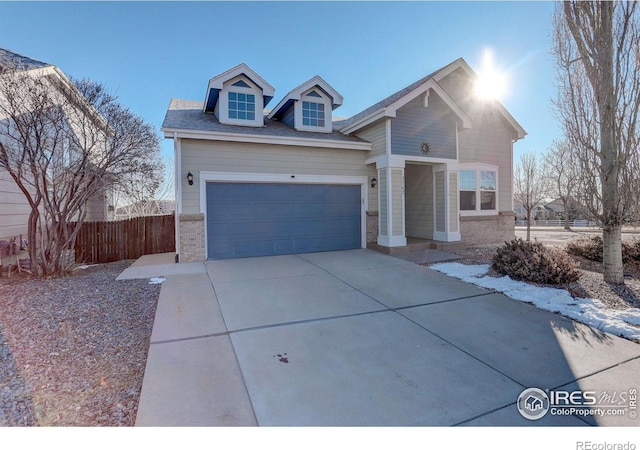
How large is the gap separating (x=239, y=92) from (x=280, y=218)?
438 cm

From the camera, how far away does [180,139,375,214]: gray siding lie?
8.59 meters

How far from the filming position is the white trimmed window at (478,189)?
11797mm

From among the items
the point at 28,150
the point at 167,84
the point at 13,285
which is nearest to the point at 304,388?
the point at 13,285

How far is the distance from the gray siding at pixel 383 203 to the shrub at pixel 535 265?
11.4ft

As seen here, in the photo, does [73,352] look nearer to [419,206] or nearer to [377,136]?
[377,136]

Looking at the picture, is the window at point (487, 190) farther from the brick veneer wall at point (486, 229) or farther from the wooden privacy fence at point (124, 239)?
the wooden privacy fence at point (124, 239)

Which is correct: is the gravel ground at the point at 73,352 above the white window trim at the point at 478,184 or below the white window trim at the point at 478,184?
below

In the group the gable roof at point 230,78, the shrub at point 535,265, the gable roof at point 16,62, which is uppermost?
the gable roof at point 230,78

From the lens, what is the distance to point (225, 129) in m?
9.08

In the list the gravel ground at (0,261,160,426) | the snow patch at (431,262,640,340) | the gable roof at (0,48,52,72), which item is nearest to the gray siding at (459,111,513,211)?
the snow patch at (431,262,640,340)

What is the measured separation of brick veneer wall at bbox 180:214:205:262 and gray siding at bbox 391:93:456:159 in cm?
636

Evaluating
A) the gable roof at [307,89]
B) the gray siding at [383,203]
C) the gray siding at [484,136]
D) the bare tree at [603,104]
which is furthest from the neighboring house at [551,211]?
the gable roof at [307,89]

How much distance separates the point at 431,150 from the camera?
10320 millimetres

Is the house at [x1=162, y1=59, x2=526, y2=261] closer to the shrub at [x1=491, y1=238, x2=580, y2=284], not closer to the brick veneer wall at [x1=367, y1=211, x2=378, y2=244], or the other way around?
the brick veneer wall at [x1=367, y1=211, x2=378, y2=244]
